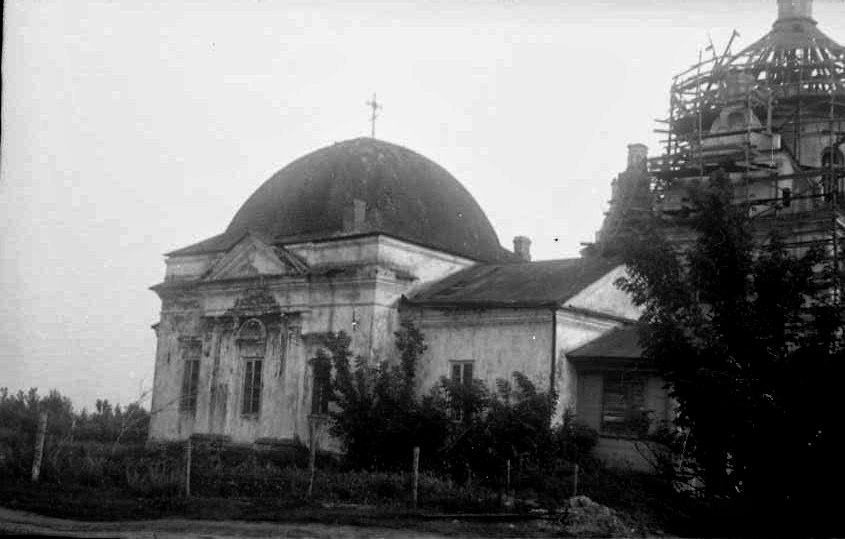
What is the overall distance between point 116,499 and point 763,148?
24.5 meters

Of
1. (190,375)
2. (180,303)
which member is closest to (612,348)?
(190,375)

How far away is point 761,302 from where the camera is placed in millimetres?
11602

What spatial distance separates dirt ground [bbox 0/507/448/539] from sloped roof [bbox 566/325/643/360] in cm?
938

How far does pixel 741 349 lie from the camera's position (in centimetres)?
1130

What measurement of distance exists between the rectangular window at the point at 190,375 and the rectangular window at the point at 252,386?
96.0 inches

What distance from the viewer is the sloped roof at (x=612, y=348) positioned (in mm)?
21688

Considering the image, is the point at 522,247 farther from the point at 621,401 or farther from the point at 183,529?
the point at 183,529

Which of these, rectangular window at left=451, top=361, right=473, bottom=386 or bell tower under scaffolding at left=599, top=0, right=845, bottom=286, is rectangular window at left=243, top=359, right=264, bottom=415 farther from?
bell tower under scaffolding at left=599, top=0, right=845, bottom=286

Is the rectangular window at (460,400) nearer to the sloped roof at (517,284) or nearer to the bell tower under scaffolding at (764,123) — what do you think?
the sloped roof at (517,284)

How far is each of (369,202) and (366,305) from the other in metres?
4.02

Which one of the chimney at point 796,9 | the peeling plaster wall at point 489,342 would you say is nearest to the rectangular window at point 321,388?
the peeling plaster wall at point 489,342

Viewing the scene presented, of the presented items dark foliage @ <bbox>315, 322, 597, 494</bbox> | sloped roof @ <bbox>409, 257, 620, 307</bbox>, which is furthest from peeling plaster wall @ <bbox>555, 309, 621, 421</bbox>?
dark foliage @ <bbox>315, 322, 597, 494</bbox>

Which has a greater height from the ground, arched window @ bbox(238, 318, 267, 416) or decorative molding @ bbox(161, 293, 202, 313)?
decorative molding @ bbox(161, 293, 202, 313)

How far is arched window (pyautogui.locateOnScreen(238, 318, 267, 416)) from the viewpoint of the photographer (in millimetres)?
26047
